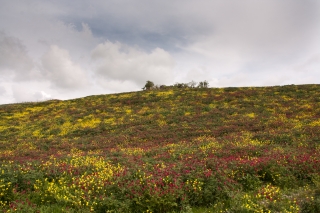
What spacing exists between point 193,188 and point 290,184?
14.8 ft

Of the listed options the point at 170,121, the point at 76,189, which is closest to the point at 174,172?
the point at 76,189

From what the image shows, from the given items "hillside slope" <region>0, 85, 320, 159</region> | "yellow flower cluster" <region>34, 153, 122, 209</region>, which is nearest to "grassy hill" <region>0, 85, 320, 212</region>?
"yellow flower cluster" <region>34, 153, 122, 209</region>

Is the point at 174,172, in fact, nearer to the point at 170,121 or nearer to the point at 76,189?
the point at 76,189

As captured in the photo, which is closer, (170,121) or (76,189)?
(76,189)

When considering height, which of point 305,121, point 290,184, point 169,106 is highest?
point 169,106

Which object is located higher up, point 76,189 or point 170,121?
point 170,121

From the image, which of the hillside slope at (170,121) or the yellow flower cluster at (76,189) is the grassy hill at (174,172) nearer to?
the yellow flower cluster at (76,189)

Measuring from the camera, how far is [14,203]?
8.65m

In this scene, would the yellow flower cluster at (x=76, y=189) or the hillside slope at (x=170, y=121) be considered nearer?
the yellow flower cluster at (x=76, y=189)

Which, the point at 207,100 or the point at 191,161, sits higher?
the point at 207,100

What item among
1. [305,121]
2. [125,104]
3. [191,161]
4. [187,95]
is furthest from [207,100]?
[191,161]

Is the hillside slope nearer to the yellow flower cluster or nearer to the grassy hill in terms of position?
the grassy hill

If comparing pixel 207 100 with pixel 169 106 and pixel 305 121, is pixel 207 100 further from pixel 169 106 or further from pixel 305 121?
pixel 305 121

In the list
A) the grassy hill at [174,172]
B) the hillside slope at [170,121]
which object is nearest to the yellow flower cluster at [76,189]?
the grassy hill at [174,172]
